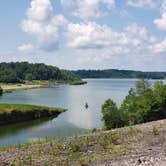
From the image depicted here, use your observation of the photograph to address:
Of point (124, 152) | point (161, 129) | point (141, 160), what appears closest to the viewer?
point (141, 160)

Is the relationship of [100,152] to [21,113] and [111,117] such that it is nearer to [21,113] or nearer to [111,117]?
[111,117]

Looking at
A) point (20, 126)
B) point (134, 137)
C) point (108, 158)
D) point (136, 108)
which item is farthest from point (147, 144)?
point (20, 126)

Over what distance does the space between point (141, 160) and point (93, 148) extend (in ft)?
20.2

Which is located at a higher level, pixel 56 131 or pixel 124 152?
pixel 124 152

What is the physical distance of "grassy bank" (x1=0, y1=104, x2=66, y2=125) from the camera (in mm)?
65750

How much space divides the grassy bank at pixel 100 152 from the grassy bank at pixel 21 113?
128 ft

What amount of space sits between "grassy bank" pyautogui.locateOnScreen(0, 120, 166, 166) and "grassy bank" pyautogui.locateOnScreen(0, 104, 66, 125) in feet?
128

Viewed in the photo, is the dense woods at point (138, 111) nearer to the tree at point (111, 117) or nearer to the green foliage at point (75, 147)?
the tree at point (111, 117)

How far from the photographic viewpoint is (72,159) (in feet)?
71.5

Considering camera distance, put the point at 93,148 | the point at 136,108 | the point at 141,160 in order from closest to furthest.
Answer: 1. the point at 141,160
2. the point at 93,148
3. the point at 136,108

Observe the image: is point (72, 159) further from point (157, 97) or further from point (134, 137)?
point (157, 97)

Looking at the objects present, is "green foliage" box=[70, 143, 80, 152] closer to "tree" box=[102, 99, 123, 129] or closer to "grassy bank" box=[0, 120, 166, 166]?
"grassy bank" box=[0, 120, 166, 166]

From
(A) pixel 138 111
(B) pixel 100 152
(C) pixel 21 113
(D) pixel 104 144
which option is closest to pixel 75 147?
(B) pixel 100 152

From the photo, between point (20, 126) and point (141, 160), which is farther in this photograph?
point (20, 126)
